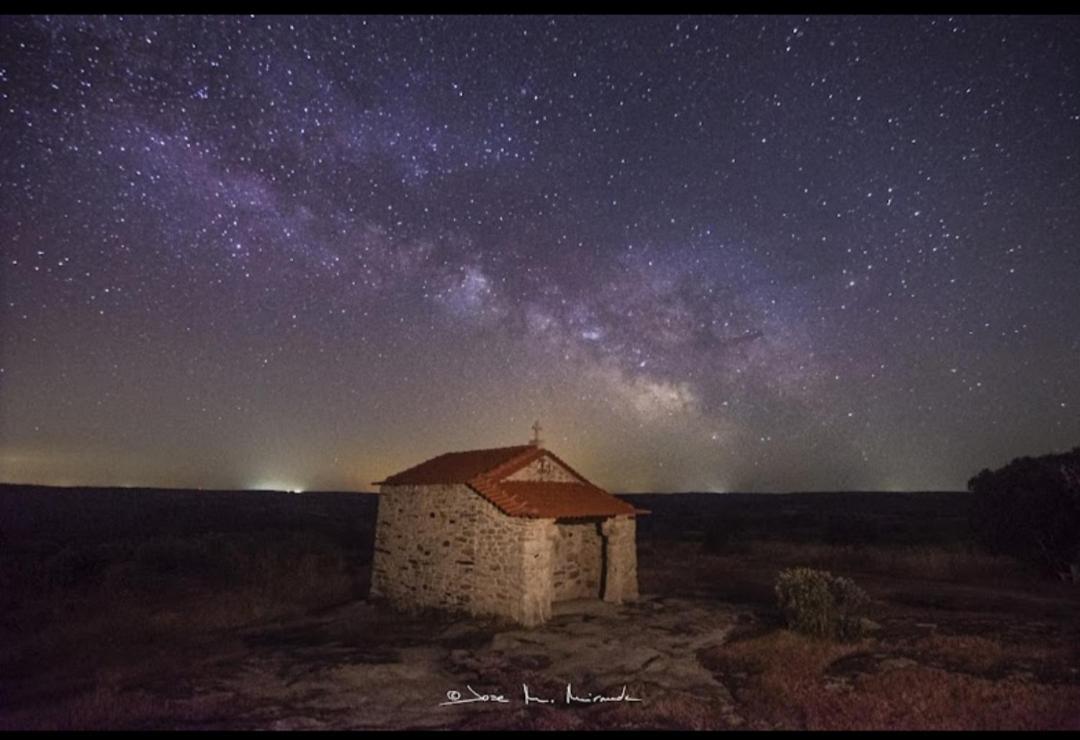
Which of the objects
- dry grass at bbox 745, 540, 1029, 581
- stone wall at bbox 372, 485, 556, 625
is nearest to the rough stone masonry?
stone wall at bbox 372, 485, 556, 625

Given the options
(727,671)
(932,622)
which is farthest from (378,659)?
(932,622)

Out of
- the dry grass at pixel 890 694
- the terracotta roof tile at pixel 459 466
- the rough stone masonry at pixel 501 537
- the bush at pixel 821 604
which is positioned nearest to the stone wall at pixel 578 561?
the rough stone masonry at pixel 501 537

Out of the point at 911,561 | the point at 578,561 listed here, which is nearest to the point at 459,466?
the point at 578,561

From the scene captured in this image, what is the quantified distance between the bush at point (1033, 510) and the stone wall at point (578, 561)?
1595 cm

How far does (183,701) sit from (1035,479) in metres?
28.5

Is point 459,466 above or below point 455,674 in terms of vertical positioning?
above

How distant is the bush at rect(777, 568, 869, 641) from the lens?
12.9 m

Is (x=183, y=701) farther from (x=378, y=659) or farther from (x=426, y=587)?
(x=426, y=587)

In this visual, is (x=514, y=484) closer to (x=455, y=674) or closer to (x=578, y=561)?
(x=578, y=561)

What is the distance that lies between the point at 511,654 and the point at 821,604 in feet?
21.8

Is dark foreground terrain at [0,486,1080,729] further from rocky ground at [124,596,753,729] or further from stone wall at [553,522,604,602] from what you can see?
stone wall at [553,522,604,602]

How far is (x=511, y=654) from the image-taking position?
482 inches

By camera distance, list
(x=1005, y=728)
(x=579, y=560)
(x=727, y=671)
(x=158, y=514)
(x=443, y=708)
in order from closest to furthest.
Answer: (x=1005, y=728) → (x=443, y=708) → (x=727, y=671) → (x=579, y=560) → (x=158, y=514)

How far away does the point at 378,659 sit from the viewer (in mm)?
11922
